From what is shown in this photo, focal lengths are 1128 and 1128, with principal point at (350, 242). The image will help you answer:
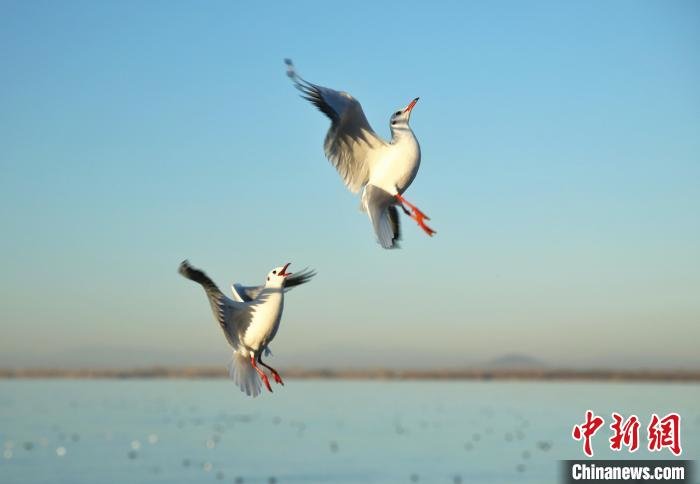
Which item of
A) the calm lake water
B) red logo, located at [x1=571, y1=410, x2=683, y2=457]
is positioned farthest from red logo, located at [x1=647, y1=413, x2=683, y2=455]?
the calm lake water

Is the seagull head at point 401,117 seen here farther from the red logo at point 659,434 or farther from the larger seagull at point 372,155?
the red logo at point 659,434

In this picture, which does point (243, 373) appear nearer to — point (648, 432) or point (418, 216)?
point (418, 216)

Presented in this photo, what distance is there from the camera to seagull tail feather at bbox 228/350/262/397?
20.8ft

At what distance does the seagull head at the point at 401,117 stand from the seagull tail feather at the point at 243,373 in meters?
1.58

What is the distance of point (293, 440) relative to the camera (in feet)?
116

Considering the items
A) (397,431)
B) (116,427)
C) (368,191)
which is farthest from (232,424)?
(368,191)

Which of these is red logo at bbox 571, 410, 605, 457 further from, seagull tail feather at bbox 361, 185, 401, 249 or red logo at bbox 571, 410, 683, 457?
seagull tail feather at bbox 361, 185, 401, 249

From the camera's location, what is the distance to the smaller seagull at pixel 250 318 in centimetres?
595

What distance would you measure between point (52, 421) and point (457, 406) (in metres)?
18.8

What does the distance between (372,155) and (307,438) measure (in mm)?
30070

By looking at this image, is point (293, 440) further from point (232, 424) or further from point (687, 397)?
point (687, 397)

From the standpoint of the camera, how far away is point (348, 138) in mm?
6574

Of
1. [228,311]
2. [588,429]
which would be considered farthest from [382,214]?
[588,429]

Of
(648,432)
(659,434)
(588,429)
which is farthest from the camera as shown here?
(648,432)
